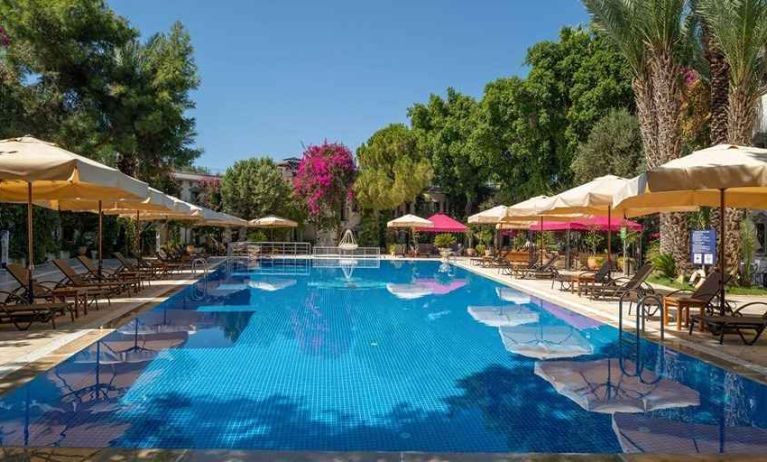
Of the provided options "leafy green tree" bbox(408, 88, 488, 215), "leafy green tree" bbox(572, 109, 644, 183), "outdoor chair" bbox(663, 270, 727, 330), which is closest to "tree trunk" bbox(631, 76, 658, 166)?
"leafy green tree" bbox(572, 109, 644, 183)

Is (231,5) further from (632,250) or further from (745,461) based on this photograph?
(632,250)

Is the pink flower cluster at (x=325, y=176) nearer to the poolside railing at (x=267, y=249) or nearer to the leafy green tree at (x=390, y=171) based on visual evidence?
the leafy green tree at (x=390, y=171)

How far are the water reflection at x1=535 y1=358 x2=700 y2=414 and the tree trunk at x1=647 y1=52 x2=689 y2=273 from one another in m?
11.0

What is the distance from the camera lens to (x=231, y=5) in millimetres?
16328

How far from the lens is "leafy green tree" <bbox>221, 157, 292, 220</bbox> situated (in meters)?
37.3

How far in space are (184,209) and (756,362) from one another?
15166 millimetres

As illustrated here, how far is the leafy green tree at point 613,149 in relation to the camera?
25500mm

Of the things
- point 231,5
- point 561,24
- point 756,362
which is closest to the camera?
point 756,362

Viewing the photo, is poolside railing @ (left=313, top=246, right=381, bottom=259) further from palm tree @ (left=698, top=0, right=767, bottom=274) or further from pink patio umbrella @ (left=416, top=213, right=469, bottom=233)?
palm tree @ (left=698, top=0, right=767, bottom=274)

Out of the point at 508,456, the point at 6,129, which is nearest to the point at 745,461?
the point at 508,456

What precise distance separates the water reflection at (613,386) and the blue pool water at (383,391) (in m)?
0.03

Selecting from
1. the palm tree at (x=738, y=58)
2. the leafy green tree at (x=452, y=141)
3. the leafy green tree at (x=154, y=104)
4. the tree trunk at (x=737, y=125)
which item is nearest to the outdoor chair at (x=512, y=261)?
the tree trunk at (x=737, y=125)

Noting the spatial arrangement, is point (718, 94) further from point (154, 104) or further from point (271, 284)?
point (154, 104)

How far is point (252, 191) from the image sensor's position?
37.6 meters
